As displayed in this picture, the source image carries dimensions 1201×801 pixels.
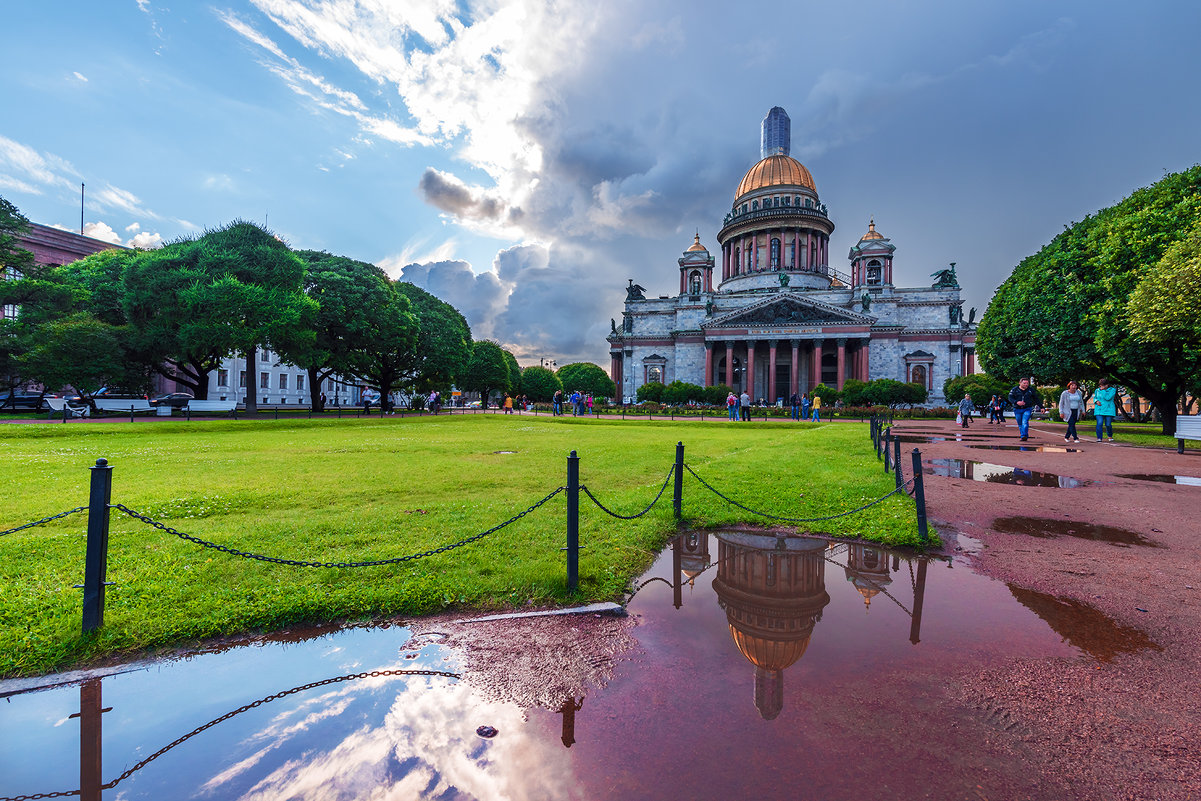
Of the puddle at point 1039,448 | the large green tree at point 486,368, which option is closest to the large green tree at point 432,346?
the large green tree at point 486,368

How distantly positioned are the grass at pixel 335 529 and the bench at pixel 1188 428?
29.6 feet

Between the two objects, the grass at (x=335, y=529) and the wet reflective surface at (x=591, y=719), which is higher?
the grass at (x=335, y=529)

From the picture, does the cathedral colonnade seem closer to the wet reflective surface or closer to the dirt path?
the dirt path

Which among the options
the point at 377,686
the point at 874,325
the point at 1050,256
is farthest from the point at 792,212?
the point at 377,686

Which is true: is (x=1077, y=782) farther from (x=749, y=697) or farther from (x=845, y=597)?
(x=845, y=597)

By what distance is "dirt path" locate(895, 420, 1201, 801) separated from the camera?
2441 millimetres

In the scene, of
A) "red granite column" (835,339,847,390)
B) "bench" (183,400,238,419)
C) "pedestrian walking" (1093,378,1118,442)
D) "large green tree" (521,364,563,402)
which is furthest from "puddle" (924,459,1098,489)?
"large green tree" (521,364,563,402)

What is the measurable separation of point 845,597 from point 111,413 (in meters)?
35.6

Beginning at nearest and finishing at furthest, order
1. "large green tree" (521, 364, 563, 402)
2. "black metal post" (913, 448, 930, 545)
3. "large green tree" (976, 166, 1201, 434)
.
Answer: "black metal post" (913, 448, 930, 545) < "large green tree" (976, 166, 1201, 434) < "large green tree" (521, 364, 563, 402)

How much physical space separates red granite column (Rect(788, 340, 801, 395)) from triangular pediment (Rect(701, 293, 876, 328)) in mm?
2709

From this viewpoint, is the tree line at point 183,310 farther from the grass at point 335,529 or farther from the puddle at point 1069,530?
the puddle at point 1069,530

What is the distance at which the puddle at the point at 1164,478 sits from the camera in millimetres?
9430

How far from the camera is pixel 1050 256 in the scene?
890 inches

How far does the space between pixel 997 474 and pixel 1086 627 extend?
8179 millimetres
